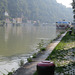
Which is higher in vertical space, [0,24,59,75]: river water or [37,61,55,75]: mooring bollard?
[37,61,55,75]: mooring bollard

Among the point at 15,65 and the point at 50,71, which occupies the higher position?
the point at 50,71

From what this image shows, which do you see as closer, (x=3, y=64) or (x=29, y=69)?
(x=29, y=69)

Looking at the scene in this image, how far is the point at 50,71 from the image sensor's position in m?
7.82

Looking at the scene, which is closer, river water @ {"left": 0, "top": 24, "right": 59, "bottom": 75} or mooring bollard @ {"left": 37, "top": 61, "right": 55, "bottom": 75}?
mooring bollard @ {"left": 37, "top": 61, "right": 55, "bottom": 75}

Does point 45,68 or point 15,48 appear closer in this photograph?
point 45,68

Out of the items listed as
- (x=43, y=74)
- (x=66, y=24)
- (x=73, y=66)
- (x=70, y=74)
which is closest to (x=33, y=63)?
(x=73, y=66)

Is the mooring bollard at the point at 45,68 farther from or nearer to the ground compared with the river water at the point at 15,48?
farther from the ground

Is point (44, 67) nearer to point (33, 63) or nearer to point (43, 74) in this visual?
point (43, 74)

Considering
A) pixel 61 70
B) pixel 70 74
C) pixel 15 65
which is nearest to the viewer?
pixel 70 74

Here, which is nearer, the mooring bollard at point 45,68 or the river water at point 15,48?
the mooring bollard at point 45,68

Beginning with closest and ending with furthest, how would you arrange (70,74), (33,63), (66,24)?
(70,74)
(33,63)
(66,24)

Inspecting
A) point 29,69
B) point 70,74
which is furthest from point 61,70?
point 29,69

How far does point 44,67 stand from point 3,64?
26.4ft

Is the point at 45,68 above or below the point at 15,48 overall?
above
